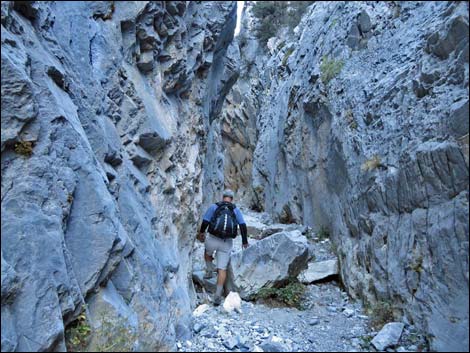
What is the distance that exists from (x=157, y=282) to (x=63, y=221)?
6.91 feet

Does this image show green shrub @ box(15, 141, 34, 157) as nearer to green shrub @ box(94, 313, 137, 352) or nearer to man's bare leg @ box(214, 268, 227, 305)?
green shrub @ box(94, 313, 137, 352)

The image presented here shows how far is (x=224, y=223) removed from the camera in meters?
9.20

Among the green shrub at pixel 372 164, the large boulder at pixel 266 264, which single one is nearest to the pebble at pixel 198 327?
the large boulder at pixel 266 264

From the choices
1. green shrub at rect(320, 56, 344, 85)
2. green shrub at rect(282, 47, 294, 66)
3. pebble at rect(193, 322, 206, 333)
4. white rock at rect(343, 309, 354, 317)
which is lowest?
pebble at rect(193, 322, 206, 333)

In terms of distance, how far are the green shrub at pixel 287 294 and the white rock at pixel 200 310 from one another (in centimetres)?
118

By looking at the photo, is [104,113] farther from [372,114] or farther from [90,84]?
[372,114]

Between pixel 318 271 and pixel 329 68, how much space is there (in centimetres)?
623

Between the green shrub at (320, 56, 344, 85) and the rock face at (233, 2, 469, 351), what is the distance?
0.04m

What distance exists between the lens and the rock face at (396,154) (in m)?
6.14

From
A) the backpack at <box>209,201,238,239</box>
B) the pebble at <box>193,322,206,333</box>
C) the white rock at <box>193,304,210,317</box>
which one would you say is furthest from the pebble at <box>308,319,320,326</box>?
the backpack at <box>209,201,238,239</box>

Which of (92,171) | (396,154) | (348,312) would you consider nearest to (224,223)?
(348,312)

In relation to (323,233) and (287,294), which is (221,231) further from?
(323,233)

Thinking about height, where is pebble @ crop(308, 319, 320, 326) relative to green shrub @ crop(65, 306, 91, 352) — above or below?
below

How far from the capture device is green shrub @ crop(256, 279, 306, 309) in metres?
9.02
